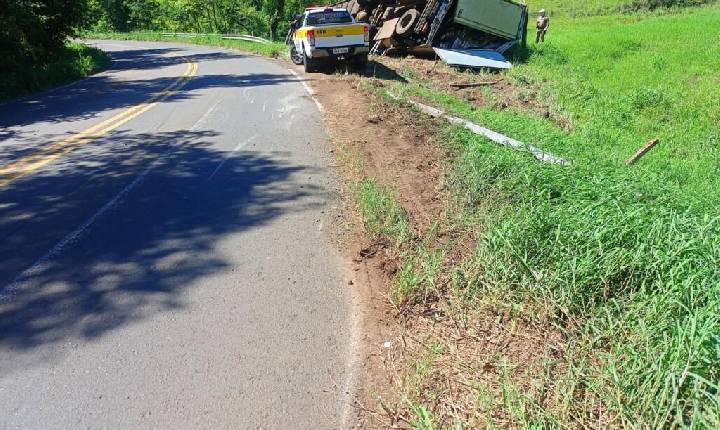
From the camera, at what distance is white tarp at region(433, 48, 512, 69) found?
17.0 meters

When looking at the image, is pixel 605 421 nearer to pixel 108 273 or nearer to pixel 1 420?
pixel 1 420

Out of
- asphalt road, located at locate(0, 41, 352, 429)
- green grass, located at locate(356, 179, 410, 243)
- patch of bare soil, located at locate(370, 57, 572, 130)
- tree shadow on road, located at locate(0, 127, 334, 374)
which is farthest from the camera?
patch of bare soil, located at locate(370, 57, 572, 130)

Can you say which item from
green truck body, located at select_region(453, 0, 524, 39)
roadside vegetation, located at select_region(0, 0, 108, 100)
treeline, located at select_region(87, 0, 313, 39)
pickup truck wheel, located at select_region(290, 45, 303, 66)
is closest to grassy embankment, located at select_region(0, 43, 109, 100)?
roadside vegetation, located at select_region(0, 0, 108, 100)

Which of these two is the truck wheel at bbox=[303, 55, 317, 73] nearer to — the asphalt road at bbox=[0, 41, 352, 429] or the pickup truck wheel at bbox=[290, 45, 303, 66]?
the pickup truck wheel at bbox=[290, 45, 303, 66]

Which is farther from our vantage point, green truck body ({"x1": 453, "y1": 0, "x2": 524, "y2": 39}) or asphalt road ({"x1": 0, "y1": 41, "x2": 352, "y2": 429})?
green truck body ({"x1": 453, "y1": 0, "x2": 524, "y2": 39})

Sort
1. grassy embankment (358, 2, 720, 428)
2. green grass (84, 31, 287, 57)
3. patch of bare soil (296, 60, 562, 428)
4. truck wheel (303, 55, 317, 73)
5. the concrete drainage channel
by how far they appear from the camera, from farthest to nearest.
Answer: green grass (84, 31, 287, 57)
truck wheel (303, 55, 317, 73)
the concrete drainage channel
patch of bare soil (296, 60, 562, 428)
grassy embankment (358, 2, 720, 428)

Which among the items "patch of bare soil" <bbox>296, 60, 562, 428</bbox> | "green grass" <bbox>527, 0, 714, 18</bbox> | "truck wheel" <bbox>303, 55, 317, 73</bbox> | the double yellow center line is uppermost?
"green grass" <bbox>527, 0, 714, 18</bbox>

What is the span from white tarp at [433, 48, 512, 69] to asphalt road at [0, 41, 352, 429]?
970cm

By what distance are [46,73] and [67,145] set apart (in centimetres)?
949

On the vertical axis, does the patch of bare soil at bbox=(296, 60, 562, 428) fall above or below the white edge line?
below

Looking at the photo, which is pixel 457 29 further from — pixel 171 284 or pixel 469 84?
pixel 171 284

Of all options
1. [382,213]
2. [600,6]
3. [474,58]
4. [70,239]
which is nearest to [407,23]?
[474,58]

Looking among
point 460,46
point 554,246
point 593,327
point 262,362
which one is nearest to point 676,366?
point 593,327

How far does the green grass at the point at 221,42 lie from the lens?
87.2 feet
